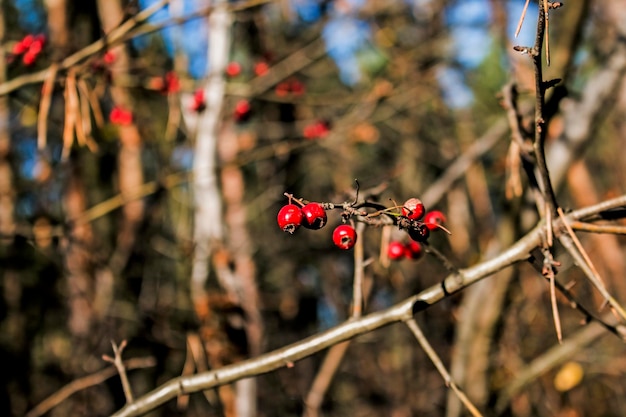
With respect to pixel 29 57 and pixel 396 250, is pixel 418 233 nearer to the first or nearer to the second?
pixel 396 250

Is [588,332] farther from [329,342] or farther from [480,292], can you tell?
[329,342]

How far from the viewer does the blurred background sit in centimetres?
266

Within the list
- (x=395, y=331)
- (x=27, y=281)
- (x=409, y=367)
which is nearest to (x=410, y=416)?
(x=409, y=367)

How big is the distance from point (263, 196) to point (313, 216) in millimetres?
4074

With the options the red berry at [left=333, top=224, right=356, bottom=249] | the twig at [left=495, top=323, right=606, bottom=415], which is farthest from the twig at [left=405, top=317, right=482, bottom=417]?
the twig at [left=495, top=323, right=606, bottom=415]

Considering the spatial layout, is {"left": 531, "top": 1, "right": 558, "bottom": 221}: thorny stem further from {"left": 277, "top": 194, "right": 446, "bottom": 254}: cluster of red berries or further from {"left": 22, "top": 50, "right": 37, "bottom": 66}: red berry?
{"left": 22, "top": 50, "right": 37, "bottom": 66}: red berry

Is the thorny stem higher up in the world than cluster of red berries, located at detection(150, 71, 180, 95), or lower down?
lower down

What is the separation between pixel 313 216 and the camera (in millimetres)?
1131

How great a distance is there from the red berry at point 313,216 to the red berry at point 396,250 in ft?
2.28

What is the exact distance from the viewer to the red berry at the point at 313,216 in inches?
44.5

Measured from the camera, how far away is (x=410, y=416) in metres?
5.25

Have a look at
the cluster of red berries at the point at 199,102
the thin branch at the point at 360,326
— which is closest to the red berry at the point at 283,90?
the cluster of red berries at the point at 199,102

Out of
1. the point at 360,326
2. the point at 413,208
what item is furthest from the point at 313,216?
the point at 360,326

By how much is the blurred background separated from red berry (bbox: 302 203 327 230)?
601 millimetres
